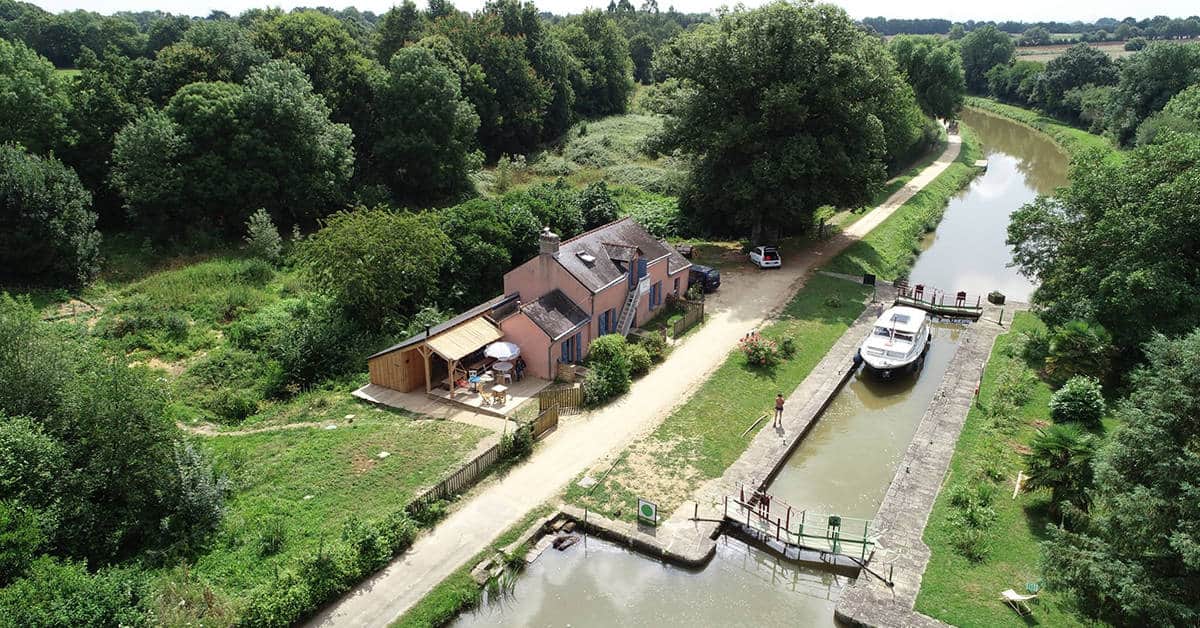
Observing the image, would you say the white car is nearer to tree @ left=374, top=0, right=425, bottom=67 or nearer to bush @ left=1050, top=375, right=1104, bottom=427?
bush @ left=1050, top=375, right=1104, bottom=427

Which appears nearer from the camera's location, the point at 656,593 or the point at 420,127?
the point at 656,593

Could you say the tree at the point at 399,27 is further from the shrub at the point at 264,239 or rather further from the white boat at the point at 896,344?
the white boat at the point at 896,344

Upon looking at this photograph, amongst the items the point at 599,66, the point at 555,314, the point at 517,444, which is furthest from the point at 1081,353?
the point at 599,66

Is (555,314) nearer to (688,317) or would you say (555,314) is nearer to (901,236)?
(688,317)

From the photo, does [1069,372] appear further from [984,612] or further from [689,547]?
[689,547]

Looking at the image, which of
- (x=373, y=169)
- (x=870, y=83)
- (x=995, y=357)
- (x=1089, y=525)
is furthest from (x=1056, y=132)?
(x=1089, y=525)

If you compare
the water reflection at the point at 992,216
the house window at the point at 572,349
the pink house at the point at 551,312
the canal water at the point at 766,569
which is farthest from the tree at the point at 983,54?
the house window at the point at 572,349
